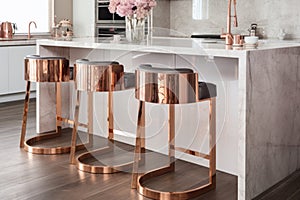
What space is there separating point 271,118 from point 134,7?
1.44 meters

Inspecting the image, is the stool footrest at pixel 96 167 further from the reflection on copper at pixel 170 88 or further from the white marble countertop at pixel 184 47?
the white marble countertop at pixel 184 47

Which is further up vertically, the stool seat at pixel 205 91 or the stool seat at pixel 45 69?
the stool seat at pixel 45 69

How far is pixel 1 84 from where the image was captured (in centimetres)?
612

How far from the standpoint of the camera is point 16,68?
20.6 feet

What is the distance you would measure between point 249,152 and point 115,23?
4.50 m

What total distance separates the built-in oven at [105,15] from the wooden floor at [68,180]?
347 cm

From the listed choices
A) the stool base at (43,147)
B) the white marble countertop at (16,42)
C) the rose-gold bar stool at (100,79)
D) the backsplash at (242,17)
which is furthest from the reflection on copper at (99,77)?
the white marble countertop at (16,42)

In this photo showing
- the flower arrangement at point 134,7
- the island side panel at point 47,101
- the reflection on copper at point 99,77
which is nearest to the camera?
the reflection on copper at point 99,77

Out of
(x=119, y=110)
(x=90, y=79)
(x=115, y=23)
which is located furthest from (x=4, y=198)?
(x=115, y=23)

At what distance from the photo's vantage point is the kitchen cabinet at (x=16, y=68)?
20.3 feet

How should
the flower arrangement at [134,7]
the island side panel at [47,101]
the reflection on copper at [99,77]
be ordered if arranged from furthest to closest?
the island side panel at [47,101] < the flower arrangement at [134,7] < the reflection on copper at [99,77]

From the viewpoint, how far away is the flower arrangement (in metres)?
3.57

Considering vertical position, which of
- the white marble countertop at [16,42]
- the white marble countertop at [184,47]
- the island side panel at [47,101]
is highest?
the white marble countertop at [16,42]

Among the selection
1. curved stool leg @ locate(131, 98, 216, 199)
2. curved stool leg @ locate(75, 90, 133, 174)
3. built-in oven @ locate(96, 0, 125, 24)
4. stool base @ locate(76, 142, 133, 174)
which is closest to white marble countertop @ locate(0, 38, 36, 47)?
built-in oven @ locate(96, 0, 125, 24)
